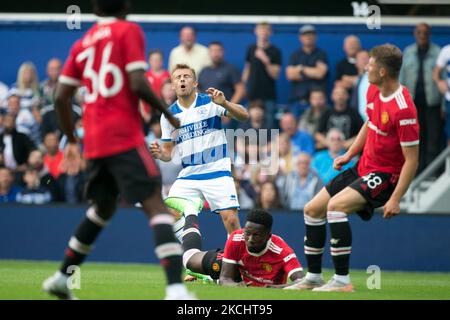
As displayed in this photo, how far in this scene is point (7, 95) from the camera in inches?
709

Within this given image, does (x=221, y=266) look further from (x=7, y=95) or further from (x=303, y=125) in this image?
(x=7, y=95)

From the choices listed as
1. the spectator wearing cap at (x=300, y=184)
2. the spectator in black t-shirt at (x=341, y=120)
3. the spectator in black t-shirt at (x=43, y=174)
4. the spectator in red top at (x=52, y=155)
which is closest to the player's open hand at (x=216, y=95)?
the spectator wearing cap at (x=300, y=184)

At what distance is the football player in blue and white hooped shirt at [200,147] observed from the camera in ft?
38.7

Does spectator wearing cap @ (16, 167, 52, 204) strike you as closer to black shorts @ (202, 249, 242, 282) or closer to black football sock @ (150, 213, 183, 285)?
black shorts @ (202, 249, 242, 282)

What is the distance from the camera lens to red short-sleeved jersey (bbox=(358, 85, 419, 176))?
923 cm

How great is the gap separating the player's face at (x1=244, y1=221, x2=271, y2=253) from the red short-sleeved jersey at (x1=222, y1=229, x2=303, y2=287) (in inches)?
4.4

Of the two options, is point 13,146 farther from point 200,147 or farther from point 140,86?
point 140,86

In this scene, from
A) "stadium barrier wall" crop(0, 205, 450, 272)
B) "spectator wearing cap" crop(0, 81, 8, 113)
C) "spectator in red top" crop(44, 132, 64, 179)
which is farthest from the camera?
"spectator wearing cap" crop(0, 81, 8, 113)

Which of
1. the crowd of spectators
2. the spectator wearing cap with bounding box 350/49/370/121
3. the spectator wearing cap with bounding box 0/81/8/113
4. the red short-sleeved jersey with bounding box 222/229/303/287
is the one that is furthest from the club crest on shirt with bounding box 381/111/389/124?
the spectator wearing cap with bounding box 0/81/8/113

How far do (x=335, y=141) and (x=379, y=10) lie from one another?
12.8 ft

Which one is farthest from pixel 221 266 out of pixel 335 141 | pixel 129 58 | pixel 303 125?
pixel 303 125

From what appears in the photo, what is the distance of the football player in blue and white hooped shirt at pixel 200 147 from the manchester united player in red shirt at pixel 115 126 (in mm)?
3923

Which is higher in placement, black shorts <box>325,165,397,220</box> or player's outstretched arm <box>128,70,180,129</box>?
player's outstretched arm <box>128,70,180,129</box>

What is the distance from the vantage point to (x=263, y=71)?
17.4 metres
